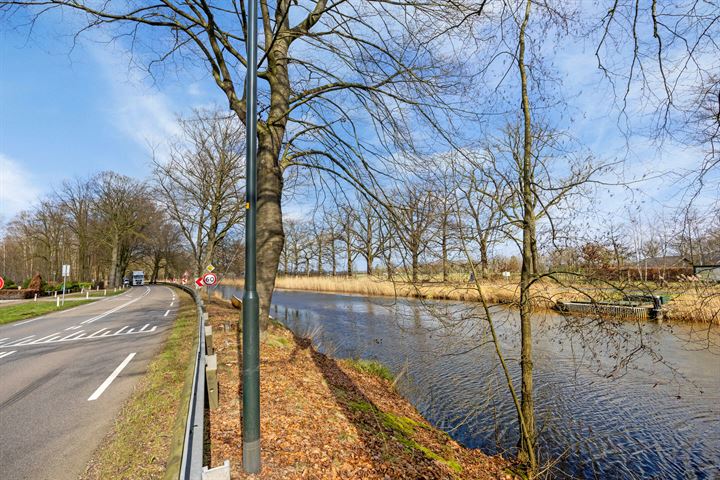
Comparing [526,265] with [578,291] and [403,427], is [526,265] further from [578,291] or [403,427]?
[403,427]

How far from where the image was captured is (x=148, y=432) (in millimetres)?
4723

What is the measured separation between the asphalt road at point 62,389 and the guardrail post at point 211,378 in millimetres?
1281

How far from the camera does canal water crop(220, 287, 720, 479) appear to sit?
5863mm

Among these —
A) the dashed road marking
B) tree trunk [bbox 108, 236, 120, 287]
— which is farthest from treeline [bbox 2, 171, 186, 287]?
the dashed road marking

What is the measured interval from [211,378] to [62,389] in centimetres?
347

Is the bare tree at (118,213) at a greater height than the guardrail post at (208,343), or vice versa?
the bare tree at (118,213)

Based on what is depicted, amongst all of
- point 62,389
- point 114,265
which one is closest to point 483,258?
point 62,389

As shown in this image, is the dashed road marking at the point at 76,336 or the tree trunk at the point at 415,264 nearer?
the tree trunk at the point at 415,264

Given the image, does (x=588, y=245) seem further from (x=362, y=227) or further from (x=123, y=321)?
(x=123, y=321)

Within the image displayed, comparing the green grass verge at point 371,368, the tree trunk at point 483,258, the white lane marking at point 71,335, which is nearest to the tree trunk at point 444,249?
the tree trunk at point 483,258

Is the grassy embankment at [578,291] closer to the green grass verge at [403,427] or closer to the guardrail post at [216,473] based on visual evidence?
the green grass verge at [403,427]

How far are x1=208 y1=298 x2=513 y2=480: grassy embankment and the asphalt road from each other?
1549 millimetres

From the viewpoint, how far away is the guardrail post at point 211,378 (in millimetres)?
5137

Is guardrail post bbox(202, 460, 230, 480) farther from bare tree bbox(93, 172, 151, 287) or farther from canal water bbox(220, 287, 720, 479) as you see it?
bare tree bbox(93, 172, 151, 287)
